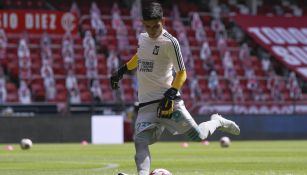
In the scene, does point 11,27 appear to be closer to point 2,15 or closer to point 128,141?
point 2,15

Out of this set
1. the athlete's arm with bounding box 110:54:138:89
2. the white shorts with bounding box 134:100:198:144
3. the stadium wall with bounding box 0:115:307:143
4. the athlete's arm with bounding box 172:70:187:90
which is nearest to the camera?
Answer: the athlete's arm with bounding box 172:70:187:90

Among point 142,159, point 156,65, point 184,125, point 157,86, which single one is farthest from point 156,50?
point 142,159

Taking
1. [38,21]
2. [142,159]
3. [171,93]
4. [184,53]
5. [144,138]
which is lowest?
[184,53]

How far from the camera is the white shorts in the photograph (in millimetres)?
11672

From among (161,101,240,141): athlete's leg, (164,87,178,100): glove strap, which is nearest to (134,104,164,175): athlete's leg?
(161,101,240,141): athlete's leg

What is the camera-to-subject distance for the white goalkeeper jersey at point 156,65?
11680 millimetres

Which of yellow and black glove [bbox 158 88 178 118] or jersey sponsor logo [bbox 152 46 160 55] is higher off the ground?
jersey sponsor logo [bbox 152 46 160 55]

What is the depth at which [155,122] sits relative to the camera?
1178cm

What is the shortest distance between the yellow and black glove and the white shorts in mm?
218

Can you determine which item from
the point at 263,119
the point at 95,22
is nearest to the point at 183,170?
the point at 263,119

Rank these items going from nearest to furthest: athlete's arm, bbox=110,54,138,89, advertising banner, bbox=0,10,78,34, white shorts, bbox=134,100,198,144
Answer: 1. white shorts, bbox=134,100,198,144
2. athlete's arm, bbox=110,54,138,89
3. advertising banner, bbox=0,10,78,34

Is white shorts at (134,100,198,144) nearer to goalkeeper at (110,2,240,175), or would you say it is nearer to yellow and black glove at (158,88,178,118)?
goalkeeper at (110,2,240,175)

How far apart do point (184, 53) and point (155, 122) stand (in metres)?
29.2

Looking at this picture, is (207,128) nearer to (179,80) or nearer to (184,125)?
(184,125)
